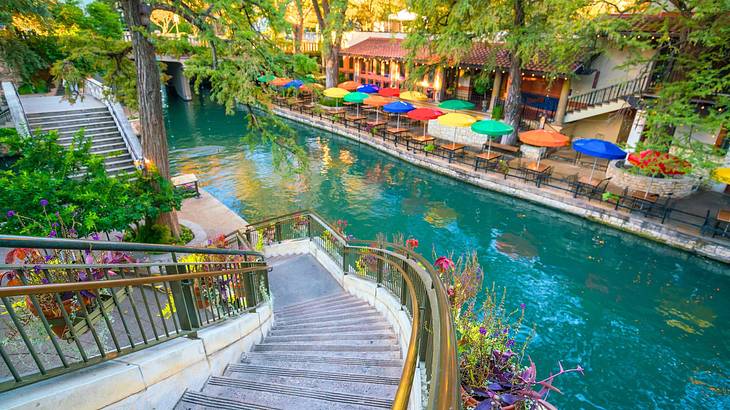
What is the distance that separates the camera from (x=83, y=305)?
2424mm

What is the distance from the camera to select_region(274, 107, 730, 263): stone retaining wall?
485 inches

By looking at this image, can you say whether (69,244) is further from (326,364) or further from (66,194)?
(66,194)

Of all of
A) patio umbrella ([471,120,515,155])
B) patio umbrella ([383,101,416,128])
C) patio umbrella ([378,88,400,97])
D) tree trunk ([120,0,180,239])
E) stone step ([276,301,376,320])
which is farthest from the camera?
patio umbrella ([378,88,400,97])

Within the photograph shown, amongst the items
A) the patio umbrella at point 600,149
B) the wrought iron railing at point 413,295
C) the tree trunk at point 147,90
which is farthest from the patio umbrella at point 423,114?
the tree trunk at point 147,90

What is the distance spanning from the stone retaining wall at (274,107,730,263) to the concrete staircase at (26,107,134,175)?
45.4ft

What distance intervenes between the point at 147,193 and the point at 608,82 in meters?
23.0

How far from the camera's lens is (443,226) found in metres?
14.8

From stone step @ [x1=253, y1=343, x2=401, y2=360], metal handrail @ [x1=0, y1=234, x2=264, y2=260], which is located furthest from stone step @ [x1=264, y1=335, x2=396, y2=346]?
metal handrail @ [x1=0, y1=234, x2=264, y2=260]

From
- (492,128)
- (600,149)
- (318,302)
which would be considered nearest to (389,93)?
(492,128)

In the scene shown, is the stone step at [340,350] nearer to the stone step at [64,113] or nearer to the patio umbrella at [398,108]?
the stone step at [64,113]

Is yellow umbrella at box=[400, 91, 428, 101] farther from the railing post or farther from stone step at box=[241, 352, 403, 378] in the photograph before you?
the railing post

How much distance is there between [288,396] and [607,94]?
75.0 feet

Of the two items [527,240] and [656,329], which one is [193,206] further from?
[656,329]

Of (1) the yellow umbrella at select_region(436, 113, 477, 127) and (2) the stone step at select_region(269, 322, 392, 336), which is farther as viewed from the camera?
(1) the yellow umbrella at select_region(436, 113, 477, 127)
